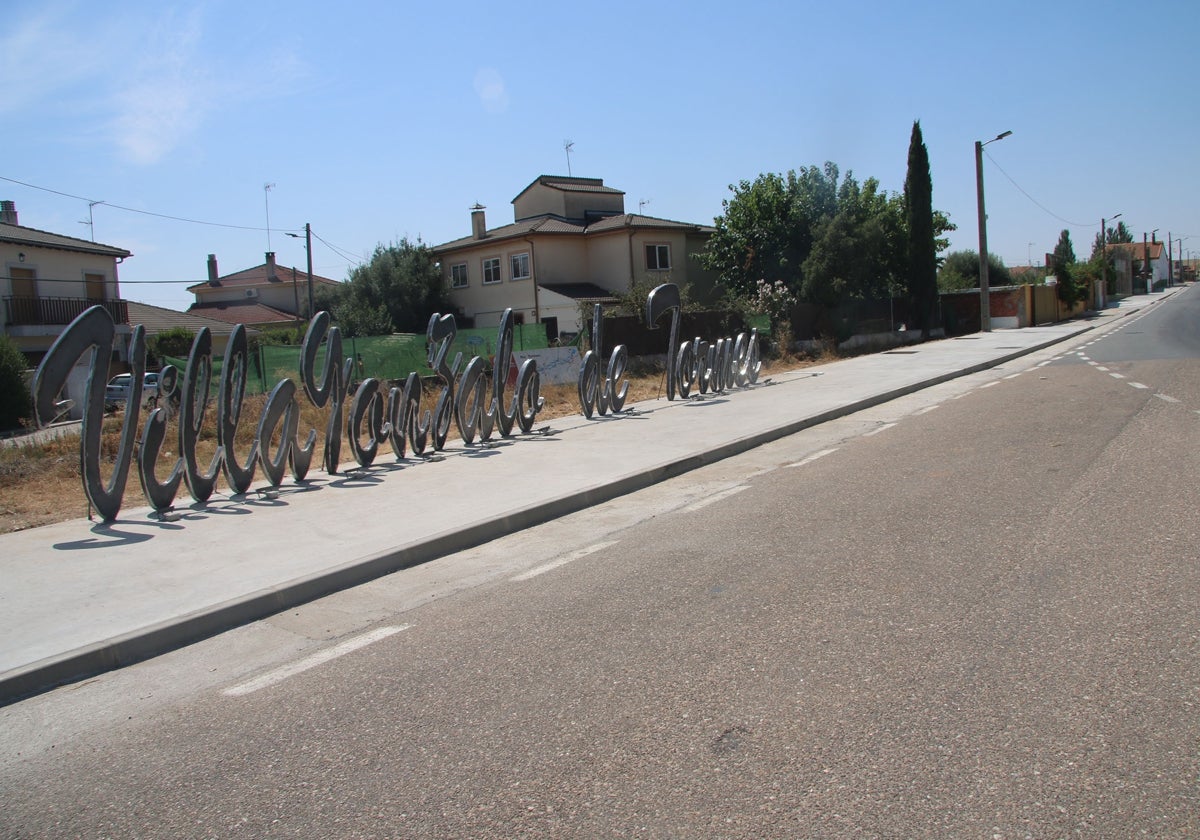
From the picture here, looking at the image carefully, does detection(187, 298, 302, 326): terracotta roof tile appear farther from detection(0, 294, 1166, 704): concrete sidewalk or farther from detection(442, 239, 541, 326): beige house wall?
detection(0, 294, 1166, 704): concrete sidewalk

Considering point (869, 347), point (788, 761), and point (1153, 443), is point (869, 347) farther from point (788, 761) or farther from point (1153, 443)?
point (788, 761)

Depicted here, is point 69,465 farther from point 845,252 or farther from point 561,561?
point 845,252

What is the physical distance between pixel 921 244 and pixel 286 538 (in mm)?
34490

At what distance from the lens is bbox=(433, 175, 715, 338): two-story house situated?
3753 centimetres

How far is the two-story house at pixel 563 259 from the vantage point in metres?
37.5

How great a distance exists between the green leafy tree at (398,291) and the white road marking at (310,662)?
1435 inches

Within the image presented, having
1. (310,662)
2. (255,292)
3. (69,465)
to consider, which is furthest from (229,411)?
(255,292)

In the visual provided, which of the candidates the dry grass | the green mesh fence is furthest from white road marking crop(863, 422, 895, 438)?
the green mesh fence

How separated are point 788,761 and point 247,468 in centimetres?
801

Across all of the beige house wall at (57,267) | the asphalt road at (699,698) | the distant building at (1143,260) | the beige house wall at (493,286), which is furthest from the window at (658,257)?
the distant building at (1143,260)

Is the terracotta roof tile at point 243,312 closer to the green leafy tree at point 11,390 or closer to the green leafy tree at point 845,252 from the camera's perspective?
the green leafy tree at point 11,390

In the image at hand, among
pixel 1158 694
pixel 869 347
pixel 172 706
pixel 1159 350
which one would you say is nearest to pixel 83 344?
pixel 172 706

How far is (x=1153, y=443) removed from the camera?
1004 cm

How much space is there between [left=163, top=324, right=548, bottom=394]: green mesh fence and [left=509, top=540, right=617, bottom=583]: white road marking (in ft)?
45.9
